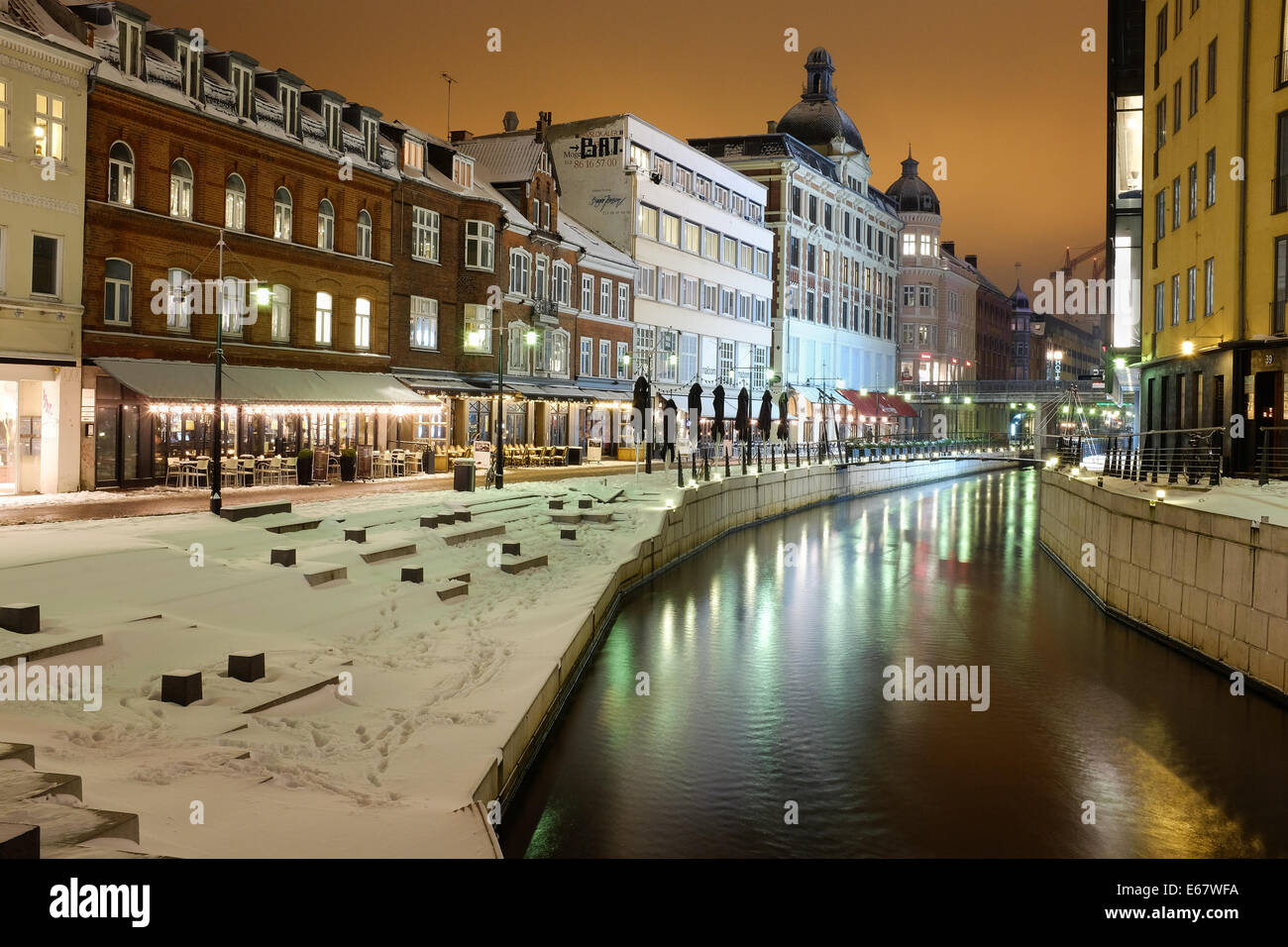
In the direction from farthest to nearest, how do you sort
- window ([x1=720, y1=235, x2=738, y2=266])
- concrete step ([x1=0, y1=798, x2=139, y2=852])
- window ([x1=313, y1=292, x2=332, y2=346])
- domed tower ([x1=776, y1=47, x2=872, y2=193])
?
domed tower ([x1=776, y1=47, x2=872, y2=193])
window ([x1=720, y1=235, x2=738, y2=266])
window ([x1=313, y1=292, x2=332, y2=346])
concrete step ([x1=0, y1=798, x2=139, y2=852])

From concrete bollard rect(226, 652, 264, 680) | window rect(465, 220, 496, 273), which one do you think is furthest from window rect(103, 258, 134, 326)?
concrete bollard rect(226, 652, 264, 680)

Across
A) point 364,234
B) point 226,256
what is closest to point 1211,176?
point 364,234

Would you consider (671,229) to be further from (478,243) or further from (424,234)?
(424,234)

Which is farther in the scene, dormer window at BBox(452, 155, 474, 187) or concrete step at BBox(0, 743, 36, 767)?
dormer window at BBox(452, 155, 474, 187)

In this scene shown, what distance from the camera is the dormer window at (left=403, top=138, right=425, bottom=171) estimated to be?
1746 inches

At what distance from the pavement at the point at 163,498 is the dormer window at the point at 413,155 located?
13252mm

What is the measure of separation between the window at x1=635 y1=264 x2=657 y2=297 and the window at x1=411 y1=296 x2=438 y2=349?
19.6 metres

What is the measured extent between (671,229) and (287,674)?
56.9m

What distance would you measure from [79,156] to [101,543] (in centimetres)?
1508

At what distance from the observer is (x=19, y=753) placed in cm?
928

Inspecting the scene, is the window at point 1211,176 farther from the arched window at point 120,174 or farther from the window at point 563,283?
the arched window at point 120,174

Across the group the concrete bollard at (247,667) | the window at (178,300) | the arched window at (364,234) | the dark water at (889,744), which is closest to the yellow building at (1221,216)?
the dark water at (889,744)

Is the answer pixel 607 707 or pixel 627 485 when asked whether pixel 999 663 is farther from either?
pixel 627 485

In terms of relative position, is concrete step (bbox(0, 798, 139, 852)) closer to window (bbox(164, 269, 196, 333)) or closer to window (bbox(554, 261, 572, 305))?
window (bbox(164, 269, 196, 333))
